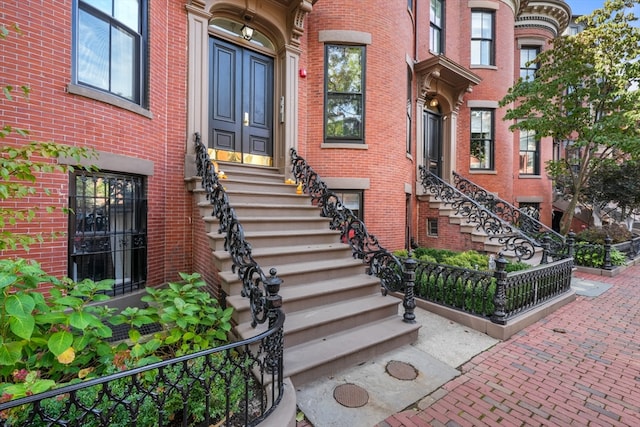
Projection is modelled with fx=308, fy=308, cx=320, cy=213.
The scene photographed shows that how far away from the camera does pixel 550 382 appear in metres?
3.63

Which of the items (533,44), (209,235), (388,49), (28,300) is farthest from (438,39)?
(28,300)

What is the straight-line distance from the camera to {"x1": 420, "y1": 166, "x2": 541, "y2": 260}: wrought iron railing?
8047 millimetres

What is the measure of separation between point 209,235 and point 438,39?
11.3m

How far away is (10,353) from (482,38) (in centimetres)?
1556

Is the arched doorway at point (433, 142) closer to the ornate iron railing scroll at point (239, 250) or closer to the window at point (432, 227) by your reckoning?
the window at point (432, 227)

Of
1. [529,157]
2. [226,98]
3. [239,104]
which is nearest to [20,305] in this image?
[226,98]

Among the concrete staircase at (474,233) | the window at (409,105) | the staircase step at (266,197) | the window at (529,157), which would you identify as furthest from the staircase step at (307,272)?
the window at (529,157)

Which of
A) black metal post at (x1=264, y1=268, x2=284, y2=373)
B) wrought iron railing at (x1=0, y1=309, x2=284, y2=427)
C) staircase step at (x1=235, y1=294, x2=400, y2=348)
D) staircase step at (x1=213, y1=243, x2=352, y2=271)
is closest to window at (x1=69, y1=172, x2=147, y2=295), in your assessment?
staircase step at (x1=213, y1=243, x2=352, y2=271)

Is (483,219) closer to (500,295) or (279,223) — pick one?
(500,295)

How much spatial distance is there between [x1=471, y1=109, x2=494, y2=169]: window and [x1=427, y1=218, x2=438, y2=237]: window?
4.08 m

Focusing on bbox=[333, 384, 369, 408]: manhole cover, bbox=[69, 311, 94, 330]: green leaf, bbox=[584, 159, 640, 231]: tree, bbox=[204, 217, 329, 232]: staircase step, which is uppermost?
bbox=[584, 159, 640, 231]: tree

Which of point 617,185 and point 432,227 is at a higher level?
point 617,185

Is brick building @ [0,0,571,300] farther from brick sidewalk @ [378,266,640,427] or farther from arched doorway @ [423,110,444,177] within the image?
brick sidewalk @ [378,266,640,427]

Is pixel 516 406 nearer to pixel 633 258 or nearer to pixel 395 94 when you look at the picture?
pixel 395 94
